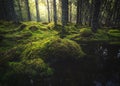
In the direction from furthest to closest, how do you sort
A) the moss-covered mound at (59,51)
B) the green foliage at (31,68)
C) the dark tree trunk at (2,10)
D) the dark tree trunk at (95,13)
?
the dark tree trunk at (2,10), the dark tree trunk at (95,13), the moss-covered mound at (59,51), the green foliage at (31,68)

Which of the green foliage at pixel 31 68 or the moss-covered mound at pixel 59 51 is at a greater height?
the moss-covered mound at pixel 59 51

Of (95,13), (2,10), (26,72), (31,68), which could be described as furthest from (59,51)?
(2,10)

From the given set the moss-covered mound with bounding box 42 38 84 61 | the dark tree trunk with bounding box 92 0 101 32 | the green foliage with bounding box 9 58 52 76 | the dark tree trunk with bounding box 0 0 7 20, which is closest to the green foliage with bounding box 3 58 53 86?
the green foliage with bounding box 9 58 52 76

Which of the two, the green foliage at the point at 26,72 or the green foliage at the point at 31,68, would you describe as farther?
the green foliage at the point at 31,68

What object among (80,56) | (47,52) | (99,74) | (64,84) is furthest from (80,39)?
(64,84)

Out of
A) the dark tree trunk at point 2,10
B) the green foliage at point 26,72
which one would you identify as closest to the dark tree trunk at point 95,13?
the green foliage at point 26,72

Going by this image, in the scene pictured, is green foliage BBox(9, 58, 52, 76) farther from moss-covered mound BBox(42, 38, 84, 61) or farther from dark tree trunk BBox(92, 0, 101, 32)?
dark tree trunk BBox(92, 0, 101, 32)

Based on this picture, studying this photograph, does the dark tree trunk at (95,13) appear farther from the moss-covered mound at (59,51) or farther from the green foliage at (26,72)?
the green foliage at (26,72)

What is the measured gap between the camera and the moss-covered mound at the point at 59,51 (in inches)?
323

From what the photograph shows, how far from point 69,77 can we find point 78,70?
0.89m

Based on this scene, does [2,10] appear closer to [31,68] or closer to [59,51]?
[59,51]

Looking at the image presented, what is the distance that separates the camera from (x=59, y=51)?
8.38 m

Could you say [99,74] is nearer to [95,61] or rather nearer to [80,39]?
[95,61]

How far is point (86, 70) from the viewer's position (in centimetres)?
730
